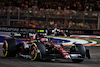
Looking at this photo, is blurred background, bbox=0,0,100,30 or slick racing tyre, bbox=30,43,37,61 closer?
slick racing tyre, bbox=30,43,37,61

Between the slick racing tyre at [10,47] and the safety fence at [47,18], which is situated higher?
the safety fence at [47,18]

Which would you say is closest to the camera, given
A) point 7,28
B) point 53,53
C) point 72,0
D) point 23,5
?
point 53,53

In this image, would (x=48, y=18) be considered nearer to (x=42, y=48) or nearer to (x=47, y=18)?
(x=47, y=18)

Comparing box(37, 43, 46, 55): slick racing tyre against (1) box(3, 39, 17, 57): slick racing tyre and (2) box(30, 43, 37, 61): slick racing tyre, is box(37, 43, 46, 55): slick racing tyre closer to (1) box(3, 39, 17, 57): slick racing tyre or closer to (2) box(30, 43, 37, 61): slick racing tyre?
(2) box(30, 43, 37, 61): slick racing tyre

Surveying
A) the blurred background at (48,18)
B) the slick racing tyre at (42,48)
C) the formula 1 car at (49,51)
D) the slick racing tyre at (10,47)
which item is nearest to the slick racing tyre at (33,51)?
the formula 1 car at (49,51)

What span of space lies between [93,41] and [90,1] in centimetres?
634

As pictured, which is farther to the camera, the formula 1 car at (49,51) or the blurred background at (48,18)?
the blurred background at (48,18)

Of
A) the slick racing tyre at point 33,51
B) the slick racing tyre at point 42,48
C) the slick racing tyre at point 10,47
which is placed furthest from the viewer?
the slick racing tyre at point 10,47

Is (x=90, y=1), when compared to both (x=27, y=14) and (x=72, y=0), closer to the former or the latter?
(x=72, y=0)

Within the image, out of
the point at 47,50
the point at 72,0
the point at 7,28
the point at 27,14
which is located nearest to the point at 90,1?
the point at 72,0

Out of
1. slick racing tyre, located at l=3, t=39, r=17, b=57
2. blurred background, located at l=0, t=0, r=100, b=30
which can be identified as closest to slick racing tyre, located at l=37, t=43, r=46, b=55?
slick racing tyre, located at l=3, t=39, r=17, b=57

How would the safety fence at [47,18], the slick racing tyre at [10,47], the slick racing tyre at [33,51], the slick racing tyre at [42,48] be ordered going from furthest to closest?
the safety fence at [47,18], the slick racing tyre at [10,47], the slick racing tyre at [33,51], the slick racing tyre at [42,48]

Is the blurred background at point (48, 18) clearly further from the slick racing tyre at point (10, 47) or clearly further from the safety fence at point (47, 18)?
the slick racing tyre at point (10, 47)

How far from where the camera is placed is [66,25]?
1631 cm
